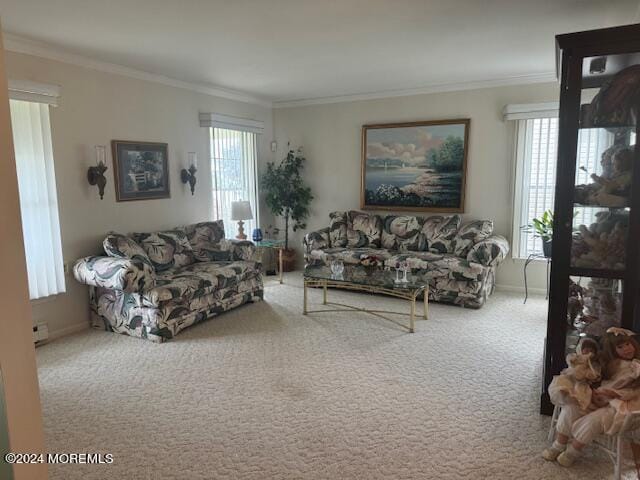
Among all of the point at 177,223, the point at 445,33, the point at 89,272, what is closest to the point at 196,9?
the point at 445,33

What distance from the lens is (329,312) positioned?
466cm

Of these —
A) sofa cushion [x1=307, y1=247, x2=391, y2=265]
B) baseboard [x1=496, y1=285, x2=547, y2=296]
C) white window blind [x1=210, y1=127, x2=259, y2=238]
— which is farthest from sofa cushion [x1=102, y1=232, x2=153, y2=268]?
baseboard [x1=496, y1=285, x2=547, y2=296]

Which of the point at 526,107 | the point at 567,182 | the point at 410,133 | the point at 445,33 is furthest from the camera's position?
the point at 410,133

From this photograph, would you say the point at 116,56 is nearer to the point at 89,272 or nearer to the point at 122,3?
the point at 122,3

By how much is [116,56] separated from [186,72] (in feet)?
2.55

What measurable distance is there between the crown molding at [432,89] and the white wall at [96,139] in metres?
1.65

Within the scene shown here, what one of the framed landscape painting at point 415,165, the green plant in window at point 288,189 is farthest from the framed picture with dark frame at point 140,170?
the framed landscape painting at point 415,165

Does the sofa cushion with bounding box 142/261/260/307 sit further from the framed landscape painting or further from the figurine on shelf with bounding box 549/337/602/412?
the figurine on shelf with bounding box 549/337/602/412

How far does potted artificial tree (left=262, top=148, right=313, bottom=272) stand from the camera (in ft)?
20.8

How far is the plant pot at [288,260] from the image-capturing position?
6509mm

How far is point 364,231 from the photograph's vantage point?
5.80 metres

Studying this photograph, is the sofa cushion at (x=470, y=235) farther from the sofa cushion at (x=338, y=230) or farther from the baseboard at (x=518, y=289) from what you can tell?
the sofa cushion at (x=338, y=230)

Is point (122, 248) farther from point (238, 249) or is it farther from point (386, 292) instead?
point (386, 292)

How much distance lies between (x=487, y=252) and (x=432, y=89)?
219 cm
